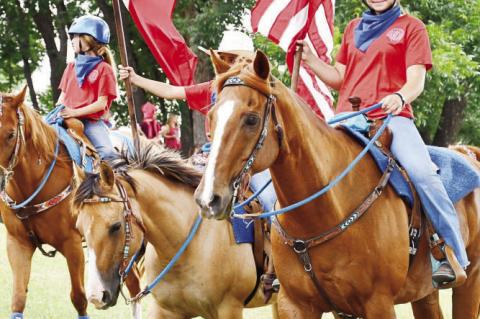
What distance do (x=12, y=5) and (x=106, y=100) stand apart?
71.3 ft

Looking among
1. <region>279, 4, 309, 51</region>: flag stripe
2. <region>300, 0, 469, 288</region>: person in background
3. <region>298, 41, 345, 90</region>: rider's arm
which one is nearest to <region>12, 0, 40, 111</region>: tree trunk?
<region>279, 4, 309, 51</region>: flag stripe

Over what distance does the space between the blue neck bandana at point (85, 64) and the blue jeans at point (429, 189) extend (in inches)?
171

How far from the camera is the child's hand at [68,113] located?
9.46 meters

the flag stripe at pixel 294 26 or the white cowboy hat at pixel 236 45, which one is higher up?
the flag stripe at pixel 294 26

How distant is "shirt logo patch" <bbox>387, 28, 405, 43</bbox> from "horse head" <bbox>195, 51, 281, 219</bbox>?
1475 mm

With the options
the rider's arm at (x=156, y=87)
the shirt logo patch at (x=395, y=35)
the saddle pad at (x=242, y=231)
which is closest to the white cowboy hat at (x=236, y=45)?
the rider's arm at (x=156, y=87)

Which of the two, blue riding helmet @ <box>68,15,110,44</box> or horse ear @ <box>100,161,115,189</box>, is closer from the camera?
horse ear @ <box>100,161,115,189</box>

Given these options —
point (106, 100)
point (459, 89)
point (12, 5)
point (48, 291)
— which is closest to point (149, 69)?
point (12, 5)

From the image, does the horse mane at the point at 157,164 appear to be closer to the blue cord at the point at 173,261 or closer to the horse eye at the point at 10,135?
the blue cord at the point at 173,261

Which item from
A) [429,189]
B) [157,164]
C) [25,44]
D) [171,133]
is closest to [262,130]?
[429,189]

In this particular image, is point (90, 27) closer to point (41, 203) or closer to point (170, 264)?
point (41, 203)

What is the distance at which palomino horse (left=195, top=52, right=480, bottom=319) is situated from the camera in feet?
16.5

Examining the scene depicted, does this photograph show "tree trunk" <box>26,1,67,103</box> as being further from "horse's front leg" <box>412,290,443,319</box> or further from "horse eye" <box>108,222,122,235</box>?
"horse eye" <box>108,222,122,235</box>

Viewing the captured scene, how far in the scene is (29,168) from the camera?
923 cm
